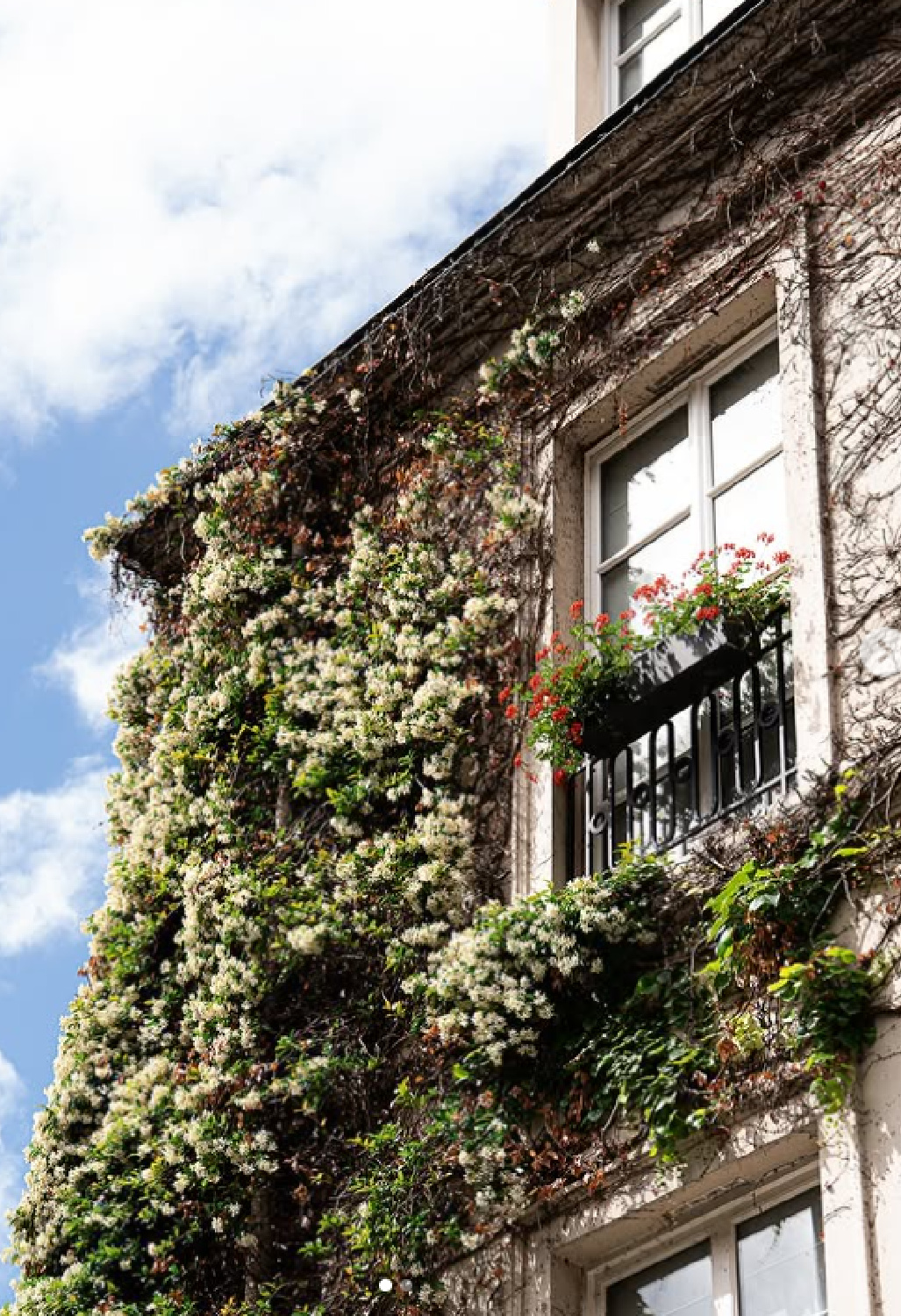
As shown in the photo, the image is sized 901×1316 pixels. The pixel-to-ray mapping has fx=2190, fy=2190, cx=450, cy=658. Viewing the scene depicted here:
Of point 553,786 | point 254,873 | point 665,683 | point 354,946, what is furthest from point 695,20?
point 354,946

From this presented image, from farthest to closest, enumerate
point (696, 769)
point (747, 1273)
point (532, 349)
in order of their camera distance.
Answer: point (532, 349) < point (696, 769) < point (747, 1273)

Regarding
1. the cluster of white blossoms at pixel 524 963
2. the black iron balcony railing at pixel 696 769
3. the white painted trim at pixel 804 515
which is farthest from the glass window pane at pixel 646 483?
the cluster of white blossoms at pixel 524 963

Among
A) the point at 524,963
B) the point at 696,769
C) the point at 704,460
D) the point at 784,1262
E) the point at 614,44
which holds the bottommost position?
the point at 784,1262

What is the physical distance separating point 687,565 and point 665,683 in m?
0.82

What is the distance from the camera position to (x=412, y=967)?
27.9 ft

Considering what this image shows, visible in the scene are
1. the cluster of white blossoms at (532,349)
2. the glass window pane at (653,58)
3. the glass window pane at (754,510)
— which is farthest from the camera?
the glass window pane at (653,58)

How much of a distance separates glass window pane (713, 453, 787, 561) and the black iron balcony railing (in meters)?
0.61

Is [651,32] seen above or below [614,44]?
below

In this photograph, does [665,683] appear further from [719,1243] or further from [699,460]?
[719,1243]

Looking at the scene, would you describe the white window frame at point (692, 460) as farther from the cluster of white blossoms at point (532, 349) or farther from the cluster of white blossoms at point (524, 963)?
the cluster of white blossoms at point (524, 963)

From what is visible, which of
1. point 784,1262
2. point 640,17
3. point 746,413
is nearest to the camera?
point 784,1262

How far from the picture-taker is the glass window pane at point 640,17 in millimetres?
10828

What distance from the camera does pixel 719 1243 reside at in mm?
6930

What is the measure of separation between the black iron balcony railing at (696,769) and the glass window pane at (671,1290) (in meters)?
1.53
